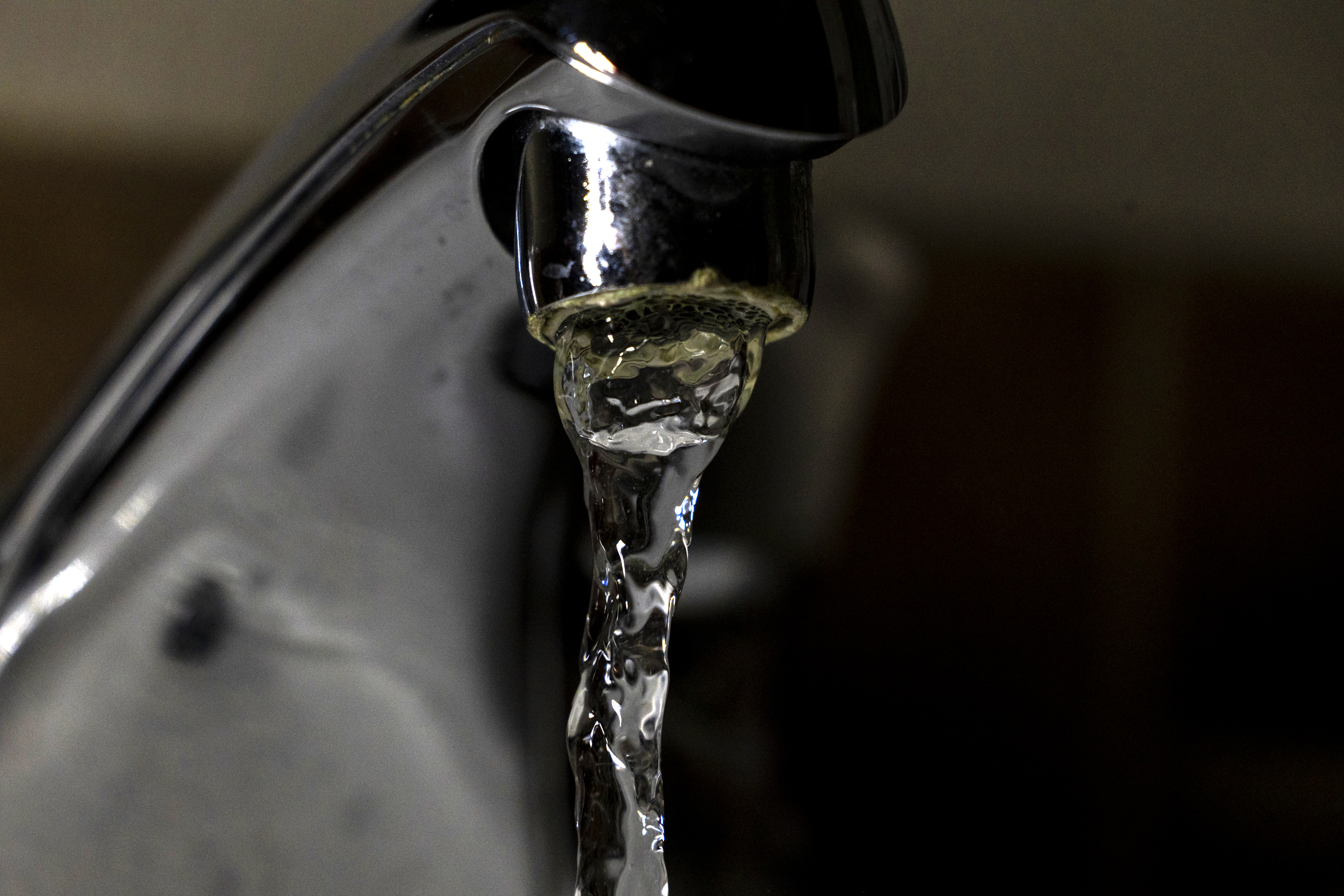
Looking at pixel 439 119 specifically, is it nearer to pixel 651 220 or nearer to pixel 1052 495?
pixel 651 220

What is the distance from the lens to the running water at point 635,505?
0.18 m

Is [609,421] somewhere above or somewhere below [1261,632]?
above

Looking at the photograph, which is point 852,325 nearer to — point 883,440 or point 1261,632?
point 883,440

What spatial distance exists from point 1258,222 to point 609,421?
50cm

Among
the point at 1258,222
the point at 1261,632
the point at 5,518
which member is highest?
the point at 1258,222

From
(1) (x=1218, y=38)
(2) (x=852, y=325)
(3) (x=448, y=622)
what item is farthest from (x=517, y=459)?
(1) (x=1218, y=38)

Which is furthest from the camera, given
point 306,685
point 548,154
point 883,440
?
point 883,440

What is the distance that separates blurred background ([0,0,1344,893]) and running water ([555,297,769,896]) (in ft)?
0.71

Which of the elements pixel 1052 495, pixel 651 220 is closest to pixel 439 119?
pixel 651 220

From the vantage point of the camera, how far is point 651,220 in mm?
158

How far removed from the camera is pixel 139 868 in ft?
0.84

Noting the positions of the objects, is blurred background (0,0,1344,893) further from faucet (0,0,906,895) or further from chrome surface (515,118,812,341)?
chrome surface (515,118,812,341)

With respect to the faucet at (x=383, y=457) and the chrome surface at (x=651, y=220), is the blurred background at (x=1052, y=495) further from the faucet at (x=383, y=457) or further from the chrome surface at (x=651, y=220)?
the chrome surface at (x=651, y=220)

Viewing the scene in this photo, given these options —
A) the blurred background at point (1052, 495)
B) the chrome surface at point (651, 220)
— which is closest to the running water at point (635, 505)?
the chrome surface at point (651, 220)
